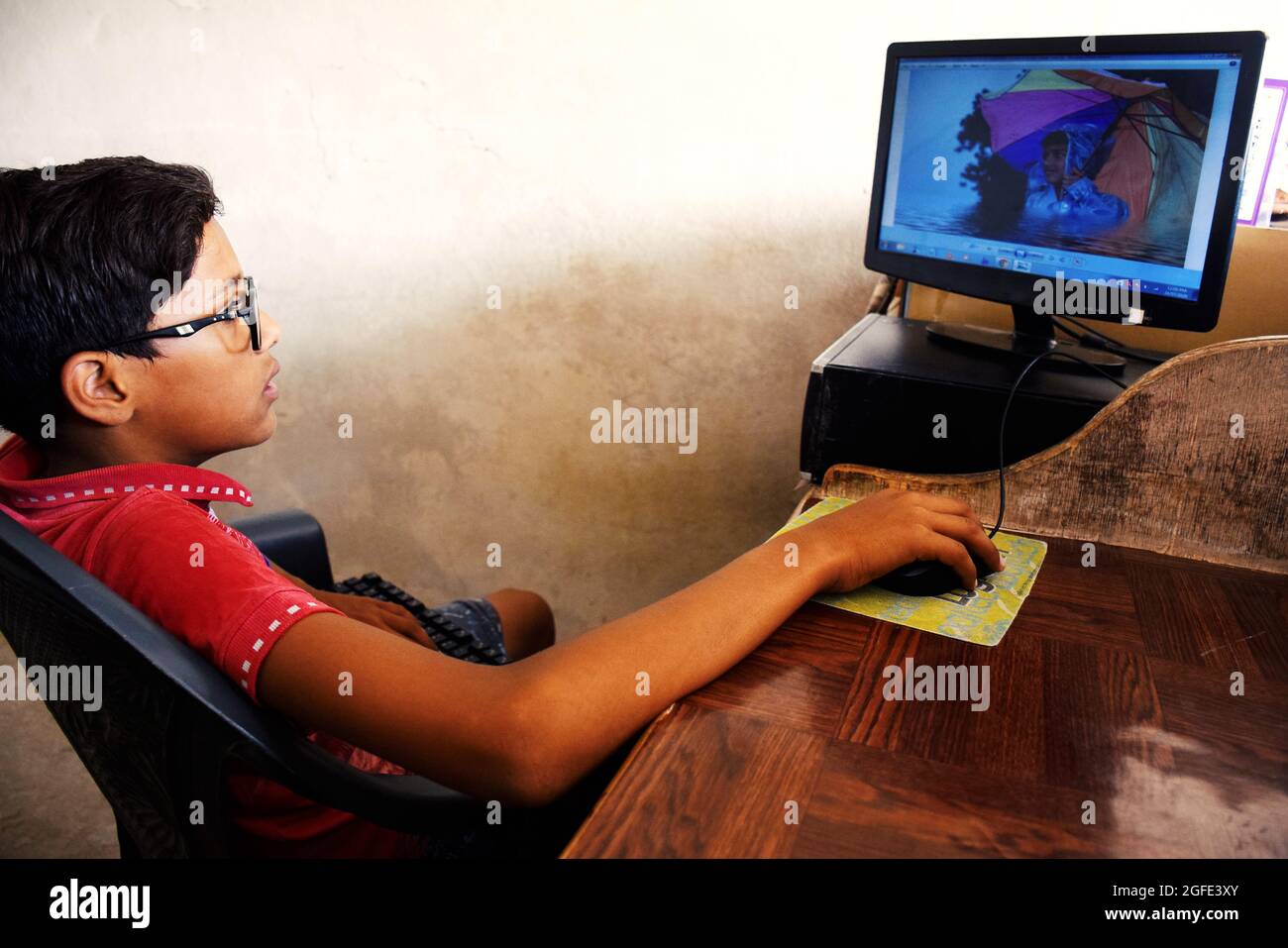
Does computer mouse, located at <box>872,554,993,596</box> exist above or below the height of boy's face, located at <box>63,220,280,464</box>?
below

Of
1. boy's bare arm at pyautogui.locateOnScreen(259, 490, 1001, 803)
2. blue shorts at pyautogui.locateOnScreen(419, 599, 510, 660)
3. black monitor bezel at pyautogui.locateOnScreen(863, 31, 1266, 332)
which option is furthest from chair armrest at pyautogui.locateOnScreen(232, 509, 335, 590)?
black monitor bezel at pyautogui.locateOnScreen(863, 31, 1266, 332)

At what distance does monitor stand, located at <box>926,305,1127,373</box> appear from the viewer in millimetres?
1097

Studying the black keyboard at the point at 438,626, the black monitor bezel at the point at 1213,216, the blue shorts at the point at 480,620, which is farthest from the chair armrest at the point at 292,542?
the black monitor bezel at the point at 1213,216

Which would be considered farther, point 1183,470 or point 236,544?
point 1183,470

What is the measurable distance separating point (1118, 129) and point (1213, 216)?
0.13 meters

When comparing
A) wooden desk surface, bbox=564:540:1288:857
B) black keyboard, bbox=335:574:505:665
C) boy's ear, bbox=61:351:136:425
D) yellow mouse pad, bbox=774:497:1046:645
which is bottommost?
black keyboard, bbox=335:574:505:665

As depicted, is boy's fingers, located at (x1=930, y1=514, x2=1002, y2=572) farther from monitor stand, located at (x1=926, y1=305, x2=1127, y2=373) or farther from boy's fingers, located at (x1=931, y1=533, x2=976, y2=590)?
monitor stand, located at (x1=926, y1=305, x2=1127, y2=373)

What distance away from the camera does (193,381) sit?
35.1 inches

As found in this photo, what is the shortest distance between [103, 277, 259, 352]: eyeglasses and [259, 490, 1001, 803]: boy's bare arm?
34 centimetres

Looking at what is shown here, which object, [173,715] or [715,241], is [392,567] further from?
[173,715]

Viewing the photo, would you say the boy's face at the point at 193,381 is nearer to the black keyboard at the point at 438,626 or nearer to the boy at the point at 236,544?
the boy at the point at 236,544

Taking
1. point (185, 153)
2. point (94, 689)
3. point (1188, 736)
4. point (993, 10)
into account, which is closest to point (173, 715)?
point (94, 689)

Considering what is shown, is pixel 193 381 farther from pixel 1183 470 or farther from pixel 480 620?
pixel 1183 470

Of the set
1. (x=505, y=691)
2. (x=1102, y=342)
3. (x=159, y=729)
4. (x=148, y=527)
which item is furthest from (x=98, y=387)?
(x=1102, y=342)
